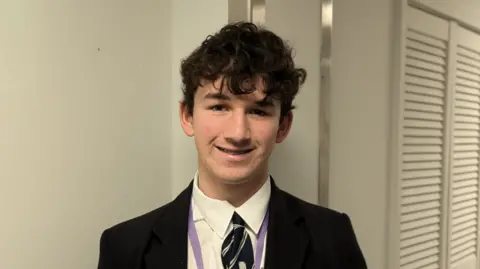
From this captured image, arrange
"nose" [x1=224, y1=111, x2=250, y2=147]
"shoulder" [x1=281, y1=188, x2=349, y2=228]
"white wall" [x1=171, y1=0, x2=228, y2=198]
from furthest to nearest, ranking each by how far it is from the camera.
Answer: "white wall" [x1=171, y1=0, x2=228, y2=198] < "shoulder" [x1=281, y1=188, x2=349, y2=228] < "nose" [x1=224, y1=111, x2=250, y2=147]

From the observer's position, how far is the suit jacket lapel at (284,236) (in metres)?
0.89

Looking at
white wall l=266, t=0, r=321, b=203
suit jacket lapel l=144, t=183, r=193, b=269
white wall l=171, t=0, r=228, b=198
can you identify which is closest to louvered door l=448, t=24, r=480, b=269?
white wall l=266, t=0, r=321, b=203

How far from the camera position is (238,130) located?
33.5 inches

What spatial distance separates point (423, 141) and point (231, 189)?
1116 millimetres

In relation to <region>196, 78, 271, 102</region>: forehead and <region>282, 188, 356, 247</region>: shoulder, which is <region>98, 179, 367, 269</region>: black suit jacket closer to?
<region>282, 188, 356, 247</region>: shoulder

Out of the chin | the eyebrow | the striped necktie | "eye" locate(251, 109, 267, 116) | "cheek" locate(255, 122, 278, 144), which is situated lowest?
the striped necktie

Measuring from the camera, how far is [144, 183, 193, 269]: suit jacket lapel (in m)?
0.89

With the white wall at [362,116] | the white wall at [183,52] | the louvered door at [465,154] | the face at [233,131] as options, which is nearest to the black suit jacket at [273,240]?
the face at [233,131]

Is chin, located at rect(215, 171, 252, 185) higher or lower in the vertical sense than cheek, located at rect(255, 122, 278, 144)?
Answer: lower

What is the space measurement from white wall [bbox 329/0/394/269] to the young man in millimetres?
488

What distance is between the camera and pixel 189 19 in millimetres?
1201

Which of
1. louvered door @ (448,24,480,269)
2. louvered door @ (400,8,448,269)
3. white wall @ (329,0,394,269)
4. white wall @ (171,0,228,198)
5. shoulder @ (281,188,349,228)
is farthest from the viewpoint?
louvered door @ (448,24,480,269)

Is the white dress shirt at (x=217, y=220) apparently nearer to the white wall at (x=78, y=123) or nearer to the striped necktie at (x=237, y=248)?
the striped necktie at (x=237, y=248)

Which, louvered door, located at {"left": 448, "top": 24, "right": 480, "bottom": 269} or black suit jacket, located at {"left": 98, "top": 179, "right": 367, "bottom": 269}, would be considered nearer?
black suit jacket, located at {"left": 98, "top": 179, "right": 367, "bottom": 269}
